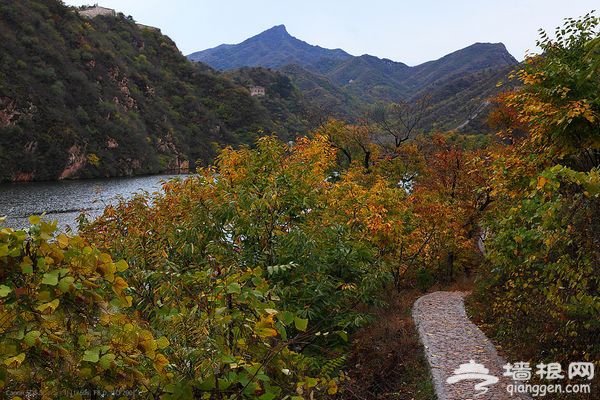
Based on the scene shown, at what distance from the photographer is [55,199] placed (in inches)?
1825

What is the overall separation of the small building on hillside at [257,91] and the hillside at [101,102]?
16.0 meters

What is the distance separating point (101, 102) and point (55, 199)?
4295cm

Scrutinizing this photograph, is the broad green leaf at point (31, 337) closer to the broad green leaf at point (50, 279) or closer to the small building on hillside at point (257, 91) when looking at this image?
the broad green leaf at point (50, 279)

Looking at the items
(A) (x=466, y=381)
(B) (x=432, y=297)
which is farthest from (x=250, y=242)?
(B) (x=432, y=297)

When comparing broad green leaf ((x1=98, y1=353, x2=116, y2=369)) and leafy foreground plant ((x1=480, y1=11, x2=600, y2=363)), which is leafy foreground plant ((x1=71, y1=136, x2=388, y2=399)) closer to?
broad green leaf ((x1=98, y1=353, x2=116, y2=369))

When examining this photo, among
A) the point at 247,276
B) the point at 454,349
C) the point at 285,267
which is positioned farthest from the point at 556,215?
the point at 454,349

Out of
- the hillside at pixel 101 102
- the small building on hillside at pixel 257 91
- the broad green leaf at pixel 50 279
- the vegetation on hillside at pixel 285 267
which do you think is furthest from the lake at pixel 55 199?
the small building on hillside at pixel 257 91

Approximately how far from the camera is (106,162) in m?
75.7

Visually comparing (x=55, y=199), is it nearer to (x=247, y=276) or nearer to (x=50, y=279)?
(x=247, y=276)

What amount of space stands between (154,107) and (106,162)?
3154 centimetres

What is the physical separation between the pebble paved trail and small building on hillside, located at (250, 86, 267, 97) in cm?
13307

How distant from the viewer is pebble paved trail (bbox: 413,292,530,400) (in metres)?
7.49

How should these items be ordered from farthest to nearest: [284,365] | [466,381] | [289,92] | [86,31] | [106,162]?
[289,92], [86,31], [106,162], [466,381], [284,365]

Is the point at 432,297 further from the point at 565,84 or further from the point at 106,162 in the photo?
the point at 106,162
